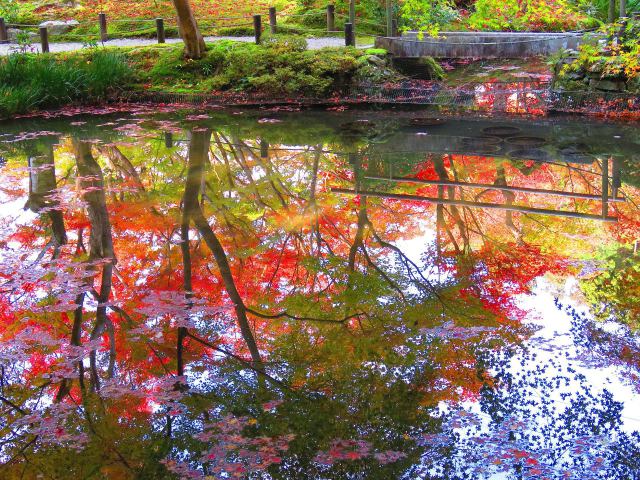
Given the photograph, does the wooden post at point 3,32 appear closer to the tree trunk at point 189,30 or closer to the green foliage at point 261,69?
the green foliage at point 261,69

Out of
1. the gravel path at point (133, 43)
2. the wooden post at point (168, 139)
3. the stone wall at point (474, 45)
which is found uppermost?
the gravel path at point (133, 43)

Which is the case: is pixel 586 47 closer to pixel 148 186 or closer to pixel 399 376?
pixel 148 186

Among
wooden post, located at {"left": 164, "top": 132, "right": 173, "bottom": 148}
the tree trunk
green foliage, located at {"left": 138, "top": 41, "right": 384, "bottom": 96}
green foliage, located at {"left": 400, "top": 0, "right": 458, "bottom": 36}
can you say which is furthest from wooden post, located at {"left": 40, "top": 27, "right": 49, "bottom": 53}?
green foliage, located at {"left": 400, "top": 0, "right": 458, "bottom": 36}

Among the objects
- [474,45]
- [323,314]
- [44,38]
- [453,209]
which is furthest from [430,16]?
[323,314]

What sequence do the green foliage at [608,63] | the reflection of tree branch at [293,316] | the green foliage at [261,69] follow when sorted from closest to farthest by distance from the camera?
the reflection of tree branch at [293,316] < the green foliage at [608,63] < the green foliage at [261,69]

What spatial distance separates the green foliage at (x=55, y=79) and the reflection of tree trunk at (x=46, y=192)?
11.7 ft

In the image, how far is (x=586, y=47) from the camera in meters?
12.2

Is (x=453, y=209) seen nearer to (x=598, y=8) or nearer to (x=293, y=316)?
(x=293, y=316)

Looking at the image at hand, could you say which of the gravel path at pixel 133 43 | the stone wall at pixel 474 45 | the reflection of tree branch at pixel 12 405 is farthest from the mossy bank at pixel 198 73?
the reflection of tree branch at pixel 12 405

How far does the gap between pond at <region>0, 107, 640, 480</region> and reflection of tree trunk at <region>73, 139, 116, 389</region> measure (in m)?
0.03

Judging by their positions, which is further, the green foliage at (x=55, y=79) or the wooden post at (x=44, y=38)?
the wooden post at (x=44, y=38)

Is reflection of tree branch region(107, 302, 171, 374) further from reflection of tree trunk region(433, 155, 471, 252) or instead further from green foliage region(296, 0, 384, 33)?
green foliage region(296, 0, 384, 33)

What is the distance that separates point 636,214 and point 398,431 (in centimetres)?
477

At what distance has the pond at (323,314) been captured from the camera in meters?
3.86
